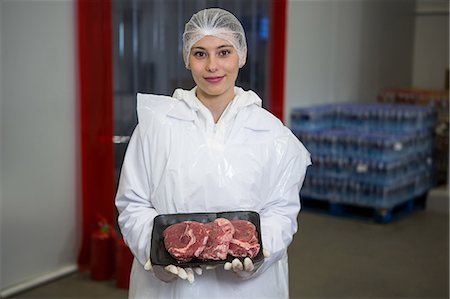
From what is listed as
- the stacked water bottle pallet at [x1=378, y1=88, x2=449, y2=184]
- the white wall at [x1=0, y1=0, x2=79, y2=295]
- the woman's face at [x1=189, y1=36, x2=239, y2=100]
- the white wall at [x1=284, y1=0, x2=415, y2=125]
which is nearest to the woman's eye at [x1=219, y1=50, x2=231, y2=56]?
the woman's face at [x1=189, y1=36, x2=239, y2=100]

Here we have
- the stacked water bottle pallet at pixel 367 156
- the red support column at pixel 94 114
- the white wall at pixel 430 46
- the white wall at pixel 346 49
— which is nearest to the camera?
the red support column at pixel 94 114

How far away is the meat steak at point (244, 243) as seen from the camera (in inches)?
64.9

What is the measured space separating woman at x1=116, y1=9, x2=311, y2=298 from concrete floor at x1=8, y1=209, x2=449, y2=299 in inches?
63.6

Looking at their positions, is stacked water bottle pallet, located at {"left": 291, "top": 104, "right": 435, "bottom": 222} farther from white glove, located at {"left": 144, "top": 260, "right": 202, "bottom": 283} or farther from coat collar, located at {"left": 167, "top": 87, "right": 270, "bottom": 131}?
white glove, located at {"left": 144, "top": 260, "right": 202, "bottom": 283}

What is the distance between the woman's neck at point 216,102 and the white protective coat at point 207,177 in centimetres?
2

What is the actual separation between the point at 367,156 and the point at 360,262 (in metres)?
1.07

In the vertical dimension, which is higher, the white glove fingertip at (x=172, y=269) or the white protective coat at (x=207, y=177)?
the white protective coat at (x=207, y=177)

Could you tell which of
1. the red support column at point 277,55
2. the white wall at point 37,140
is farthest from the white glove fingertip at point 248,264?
the red support column at point 277,55

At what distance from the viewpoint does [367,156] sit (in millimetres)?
4766

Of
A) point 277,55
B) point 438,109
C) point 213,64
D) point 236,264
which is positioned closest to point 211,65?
point 213,64

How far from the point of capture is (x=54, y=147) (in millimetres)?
3379

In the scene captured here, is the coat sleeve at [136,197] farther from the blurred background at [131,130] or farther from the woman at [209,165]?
the blurred background at [131,130]

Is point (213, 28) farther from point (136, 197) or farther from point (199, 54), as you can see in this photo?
point (136, 197)

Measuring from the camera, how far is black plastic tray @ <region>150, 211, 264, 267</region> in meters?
1.67
